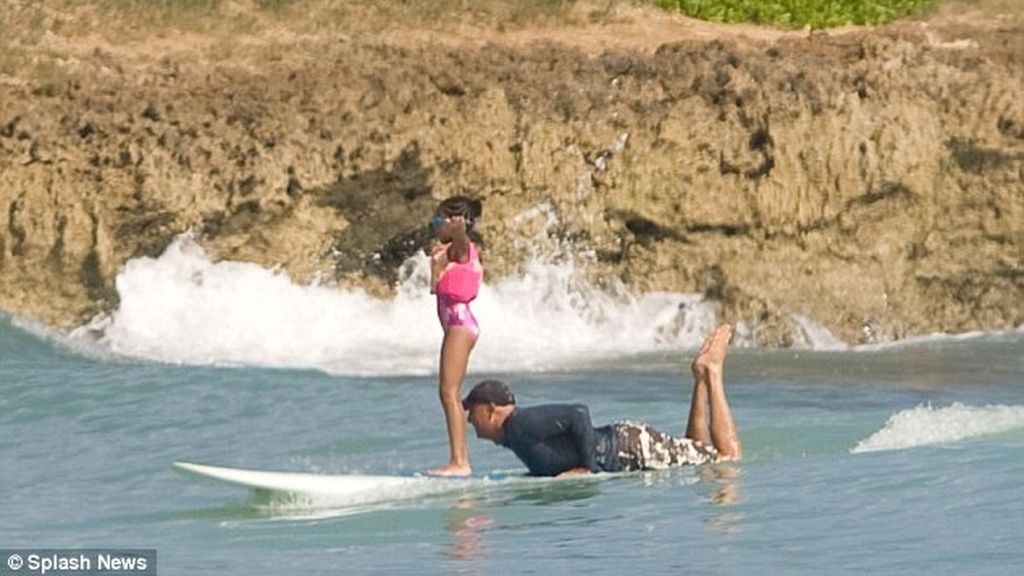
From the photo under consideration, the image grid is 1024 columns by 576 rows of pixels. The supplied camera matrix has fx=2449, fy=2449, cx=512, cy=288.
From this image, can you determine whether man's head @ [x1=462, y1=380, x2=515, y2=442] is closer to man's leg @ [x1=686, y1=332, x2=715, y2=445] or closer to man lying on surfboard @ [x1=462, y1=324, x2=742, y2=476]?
man lying on surfboard @ [x1=462, y1=324, x2=742, y2=476]

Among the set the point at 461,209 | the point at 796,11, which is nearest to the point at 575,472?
the point at 461,209

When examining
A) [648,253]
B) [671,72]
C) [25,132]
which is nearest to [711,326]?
[648,253]

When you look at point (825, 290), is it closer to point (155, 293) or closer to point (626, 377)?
point (626, 377)

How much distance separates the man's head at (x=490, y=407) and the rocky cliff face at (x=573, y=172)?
28.5 feet

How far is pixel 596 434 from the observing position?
1227 centimetres

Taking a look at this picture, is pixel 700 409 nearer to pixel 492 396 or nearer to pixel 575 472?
pixel 575 472

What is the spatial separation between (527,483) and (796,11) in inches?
518

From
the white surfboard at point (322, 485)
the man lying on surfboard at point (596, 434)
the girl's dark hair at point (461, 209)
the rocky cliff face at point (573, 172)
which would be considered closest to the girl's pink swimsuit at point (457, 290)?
the girl's dark hair at point (461, 209)

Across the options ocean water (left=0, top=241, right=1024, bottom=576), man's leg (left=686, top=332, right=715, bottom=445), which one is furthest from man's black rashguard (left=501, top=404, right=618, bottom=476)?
man's leg (left=686, top=332, right=715, bottom=445)

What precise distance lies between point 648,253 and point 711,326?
910 millimetres

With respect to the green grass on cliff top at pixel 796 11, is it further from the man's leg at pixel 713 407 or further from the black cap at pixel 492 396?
the black cap at pixel 492 396

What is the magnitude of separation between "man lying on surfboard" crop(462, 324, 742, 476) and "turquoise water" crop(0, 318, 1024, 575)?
14 cm

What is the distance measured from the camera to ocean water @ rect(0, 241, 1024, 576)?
1041cm

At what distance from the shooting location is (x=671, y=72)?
2106cm
